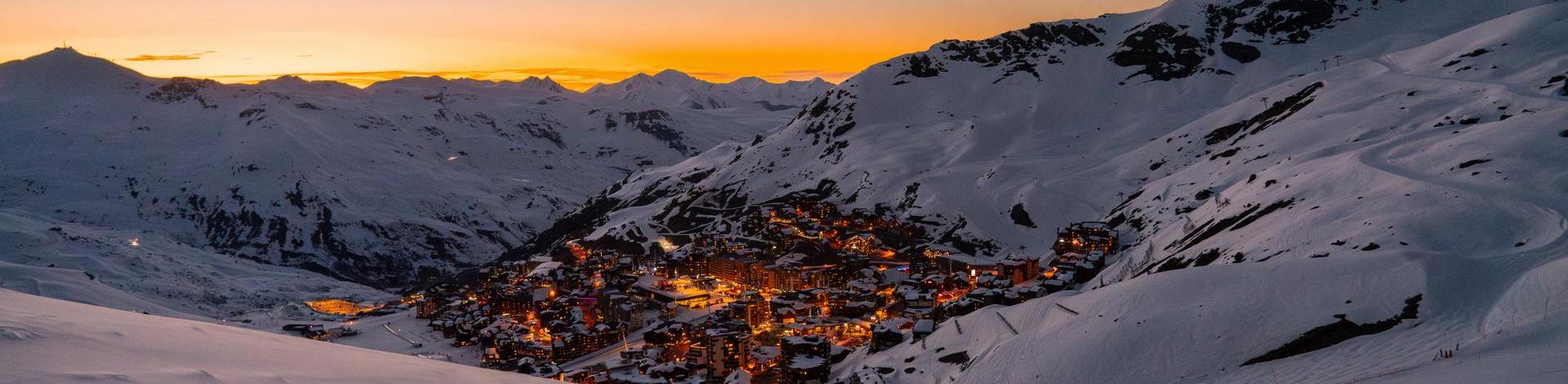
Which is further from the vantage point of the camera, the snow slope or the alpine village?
the alpine village

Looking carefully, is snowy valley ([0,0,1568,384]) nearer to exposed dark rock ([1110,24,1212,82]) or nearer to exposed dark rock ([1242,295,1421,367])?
exposed dark rock ([1242,295,1421,367])

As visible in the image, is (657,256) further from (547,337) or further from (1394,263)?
(1394,263)

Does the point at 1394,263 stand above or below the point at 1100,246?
above

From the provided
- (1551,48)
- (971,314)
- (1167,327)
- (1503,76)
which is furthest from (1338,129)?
(1167,327)

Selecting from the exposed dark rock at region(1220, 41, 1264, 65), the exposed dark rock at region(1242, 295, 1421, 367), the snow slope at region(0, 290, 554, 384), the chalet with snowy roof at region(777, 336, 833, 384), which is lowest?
the chalet with snowy roof at region(777, 336, 833, 384)

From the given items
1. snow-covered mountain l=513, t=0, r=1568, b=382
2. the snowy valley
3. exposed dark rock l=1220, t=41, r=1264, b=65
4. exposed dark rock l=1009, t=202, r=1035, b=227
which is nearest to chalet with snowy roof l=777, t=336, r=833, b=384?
the snowy valley

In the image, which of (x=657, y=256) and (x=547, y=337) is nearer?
(x=547, y=337)

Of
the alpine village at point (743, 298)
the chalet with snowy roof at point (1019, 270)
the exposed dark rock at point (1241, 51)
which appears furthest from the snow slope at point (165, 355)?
the exposed dark rock at point (1241, 51)
